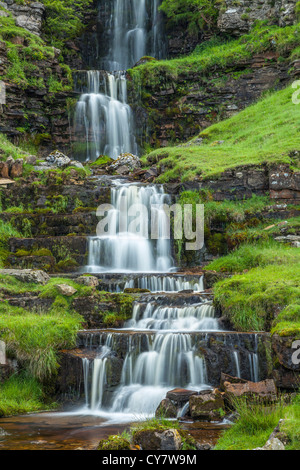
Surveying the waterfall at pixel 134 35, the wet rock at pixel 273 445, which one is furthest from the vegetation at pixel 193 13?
the wet rock at pixel 273 445

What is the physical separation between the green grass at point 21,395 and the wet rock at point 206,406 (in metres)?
3.03

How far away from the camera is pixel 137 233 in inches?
613

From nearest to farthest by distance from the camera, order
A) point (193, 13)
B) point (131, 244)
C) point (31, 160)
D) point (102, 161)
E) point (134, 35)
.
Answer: point (131, 244) → point (31, 160) → point (102, 161) → point (193, 13) → point (134, 35)

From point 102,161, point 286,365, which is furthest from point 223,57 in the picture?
point 286,365

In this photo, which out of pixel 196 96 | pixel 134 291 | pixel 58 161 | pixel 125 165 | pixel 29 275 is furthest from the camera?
pixel 196 96

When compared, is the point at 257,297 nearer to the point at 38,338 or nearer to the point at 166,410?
the point at 166,410

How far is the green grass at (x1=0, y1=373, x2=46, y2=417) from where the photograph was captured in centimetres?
830

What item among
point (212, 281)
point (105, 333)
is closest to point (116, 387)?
point (105, 333)

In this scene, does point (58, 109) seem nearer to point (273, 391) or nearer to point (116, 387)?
Answer: point (116, 387)

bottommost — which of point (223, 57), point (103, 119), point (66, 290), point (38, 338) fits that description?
point (38, 338)

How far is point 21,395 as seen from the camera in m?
8.73

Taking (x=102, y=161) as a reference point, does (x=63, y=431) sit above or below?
below

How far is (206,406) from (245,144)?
551 inches

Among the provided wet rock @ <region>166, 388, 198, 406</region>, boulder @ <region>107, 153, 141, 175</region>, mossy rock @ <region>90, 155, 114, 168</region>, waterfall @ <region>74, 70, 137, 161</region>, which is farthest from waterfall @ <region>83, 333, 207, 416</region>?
waterfall @ <region>74, 70, 137, 161</region>
